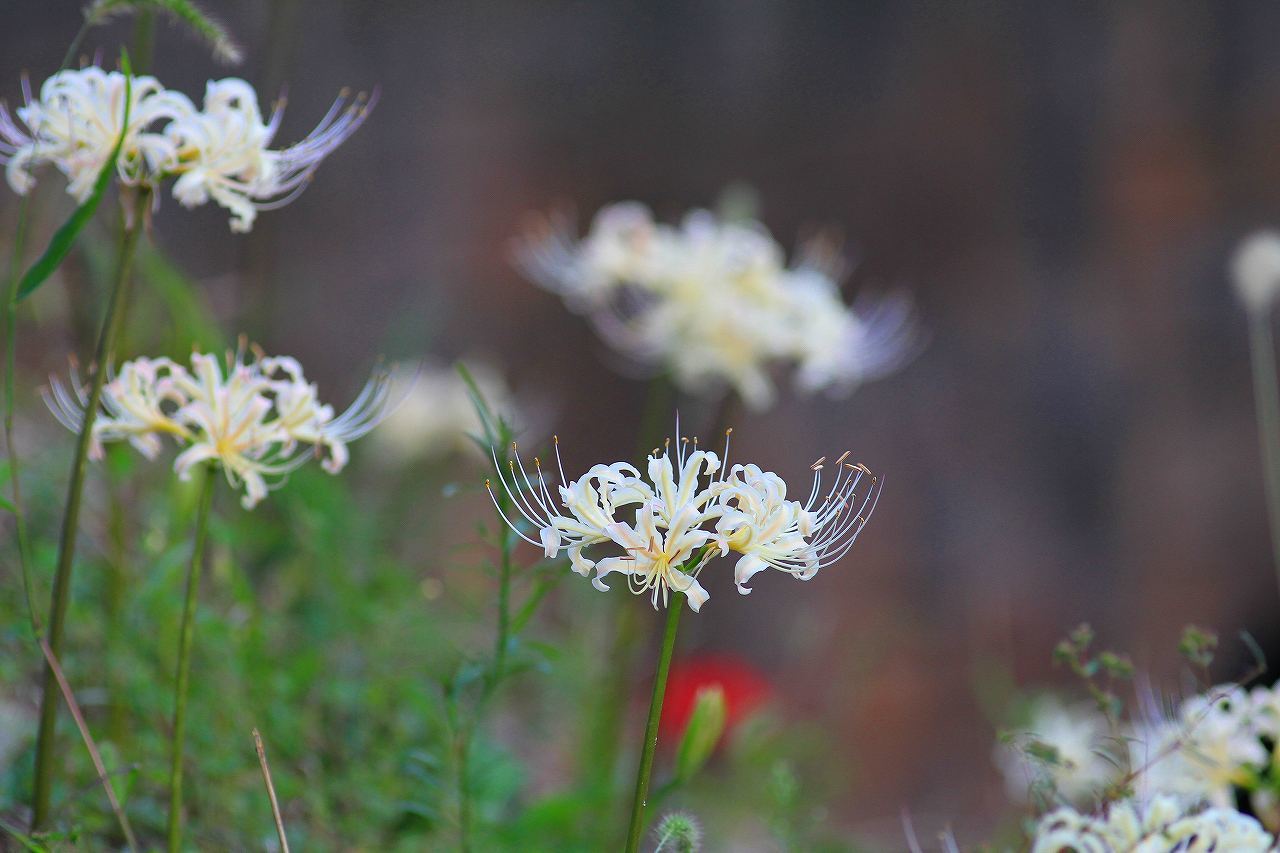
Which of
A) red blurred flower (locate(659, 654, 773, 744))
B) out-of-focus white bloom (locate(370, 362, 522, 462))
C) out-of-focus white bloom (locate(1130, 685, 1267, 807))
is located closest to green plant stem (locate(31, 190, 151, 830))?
out-of-focus white bloom (locate(1130, 685, 1267, 807))

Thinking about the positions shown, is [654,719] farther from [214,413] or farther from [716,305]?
[716,305]

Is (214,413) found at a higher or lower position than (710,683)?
higher

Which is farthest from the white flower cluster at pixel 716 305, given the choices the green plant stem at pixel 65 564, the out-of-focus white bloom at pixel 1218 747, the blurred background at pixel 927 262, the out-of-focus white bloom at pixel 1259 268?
the blurred background at pixel 927 262

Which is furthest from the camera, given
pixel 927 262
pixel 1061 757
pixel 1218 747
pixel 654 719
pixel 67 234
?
pixel 927 262

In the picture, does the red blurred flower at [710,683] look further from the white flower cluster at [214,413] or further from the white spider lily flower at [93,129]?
the white spider lily flower at [93,129]

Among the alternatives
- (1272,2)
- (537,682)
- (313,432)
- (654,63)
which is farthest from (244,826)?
(1272,2)

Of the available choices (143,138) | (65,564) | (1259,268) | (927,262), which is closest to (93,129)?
(143,138)
